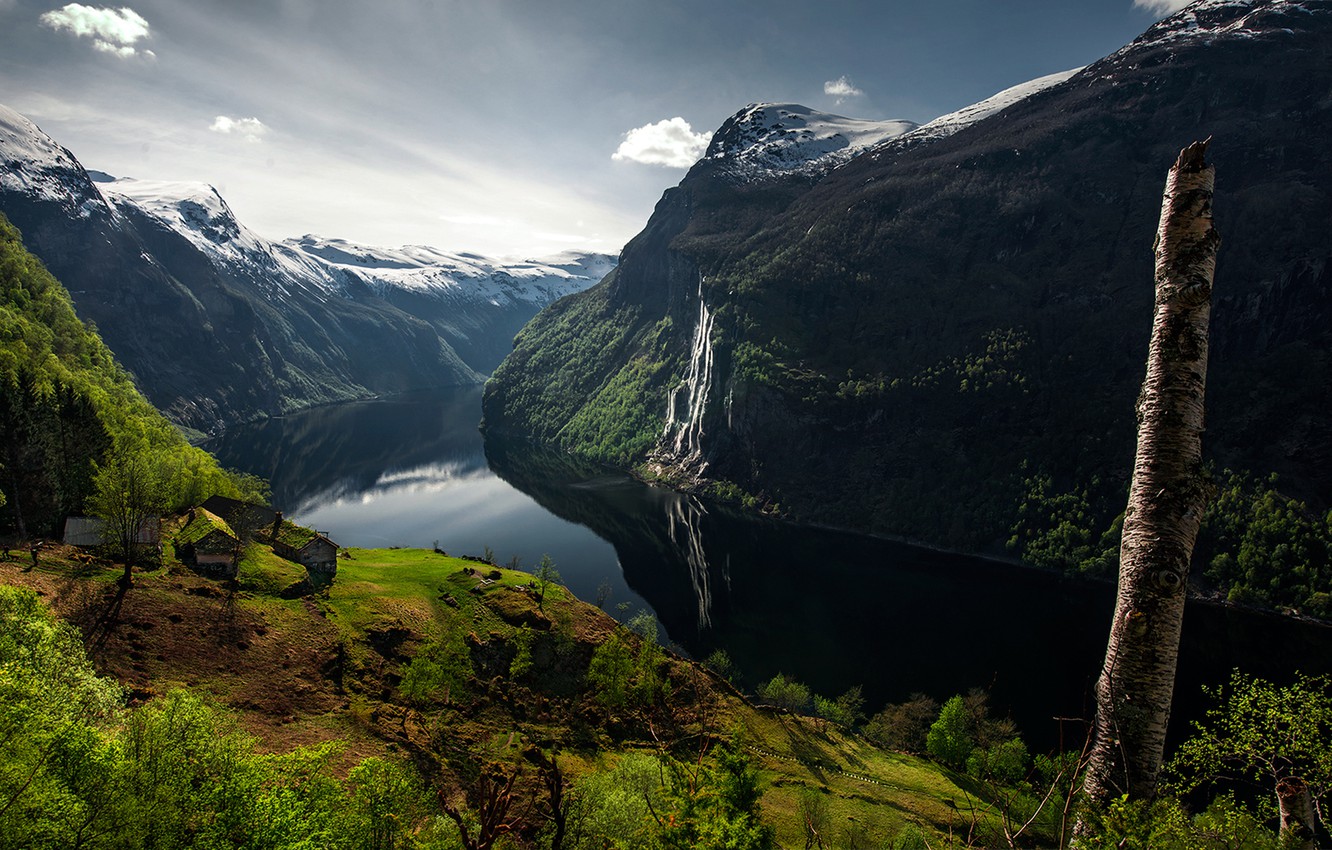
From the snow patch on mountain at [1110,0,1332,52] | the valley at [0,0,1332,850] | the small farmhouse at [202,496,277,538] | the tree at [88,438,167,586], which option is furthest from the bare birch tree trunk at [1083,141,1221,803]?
the snow patch on mountain at [1110,0,1332,52]

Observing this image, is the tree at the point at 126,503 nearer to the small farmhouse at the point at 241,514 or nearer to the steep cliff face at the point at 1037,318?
the small farmhouse at the point at 241,514

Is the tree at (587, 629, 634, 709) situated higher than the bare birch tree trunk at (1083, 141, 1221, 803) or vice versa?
the bare birch tree trunk at (1083, 141, 1221, 803)

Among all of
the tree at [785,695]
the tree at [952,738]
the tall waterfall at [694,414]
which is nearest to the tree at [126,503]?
the tree at [785,695]

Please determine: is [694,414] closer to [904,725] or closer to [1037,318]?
[1037,318]

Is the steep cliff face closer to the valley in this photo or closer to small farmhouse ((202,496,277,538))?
the valley

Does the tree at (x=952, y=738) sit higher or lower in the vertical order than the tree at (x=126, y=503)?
lower

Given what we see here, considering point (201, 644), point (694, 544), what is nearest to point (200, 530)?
point (201, 644)
